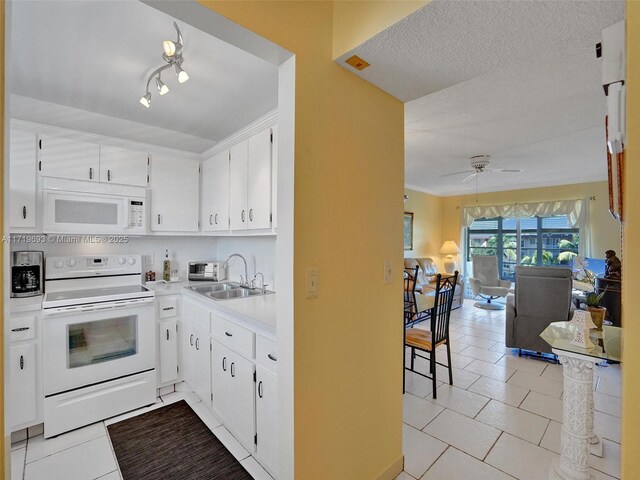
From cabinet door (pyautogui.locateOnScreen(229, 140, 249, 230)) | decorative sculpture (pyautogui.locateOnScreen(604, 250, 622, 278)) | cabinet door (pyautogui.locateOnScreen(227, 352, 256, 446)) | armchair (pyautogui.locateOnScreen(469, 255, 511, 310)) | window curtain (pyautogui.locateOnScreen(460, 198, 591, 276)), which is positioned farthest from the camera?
armchair (pyautogui.locateOnScreen(469, 255, 511, 310))

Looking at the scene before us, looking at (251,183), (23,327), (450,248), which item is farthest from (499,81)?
(450,248)

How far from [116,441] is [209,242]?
81.1 inches

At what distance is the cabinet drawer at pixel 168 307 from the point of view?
2.74 meters

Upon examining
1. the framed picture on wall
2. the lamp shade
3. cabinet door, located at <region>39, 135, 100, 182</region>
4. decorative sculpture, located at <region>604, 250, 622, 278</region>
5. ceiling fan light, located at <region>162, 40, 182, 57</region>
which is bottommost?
decorative sculpture, located at <region>604, 250, 622, 278</region>

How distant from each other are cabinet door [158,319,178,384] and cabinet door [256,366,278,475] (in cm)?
134

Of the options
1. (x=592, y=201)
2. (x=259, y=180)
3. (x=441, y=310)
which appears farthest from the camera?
(x=592, y=201)

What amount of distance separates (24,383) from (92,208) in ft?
4.55

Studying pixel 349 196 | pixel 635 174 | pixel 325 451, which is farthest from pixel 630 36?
pixel 325 451

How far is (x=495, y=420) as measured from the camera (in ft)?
7.86

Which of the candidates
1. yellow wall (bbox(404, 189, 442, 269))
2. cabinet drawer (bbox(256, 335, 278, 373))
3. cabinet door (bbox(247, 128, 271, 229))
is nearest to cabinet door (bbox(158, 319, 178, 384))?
cabinet door (bbox(247, 128, 271, 229))

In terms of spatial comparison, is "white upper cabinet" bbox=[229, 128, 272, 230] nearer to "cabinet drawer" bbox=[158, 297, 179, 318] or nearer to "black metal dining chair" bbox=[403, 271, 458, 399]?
"cabinet drawer" bbox=[158, 297, 179, 318]

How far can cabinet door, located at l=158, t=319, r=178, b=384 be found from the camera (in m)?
2.72

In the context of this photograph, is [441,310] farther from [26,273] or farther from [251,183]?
[26,273]

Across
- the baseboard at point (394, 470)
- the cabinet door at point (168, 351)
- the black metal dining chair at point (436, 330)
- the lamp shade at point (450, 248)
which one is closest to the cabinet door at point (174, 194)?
the cabinet door at point (168, 351)
